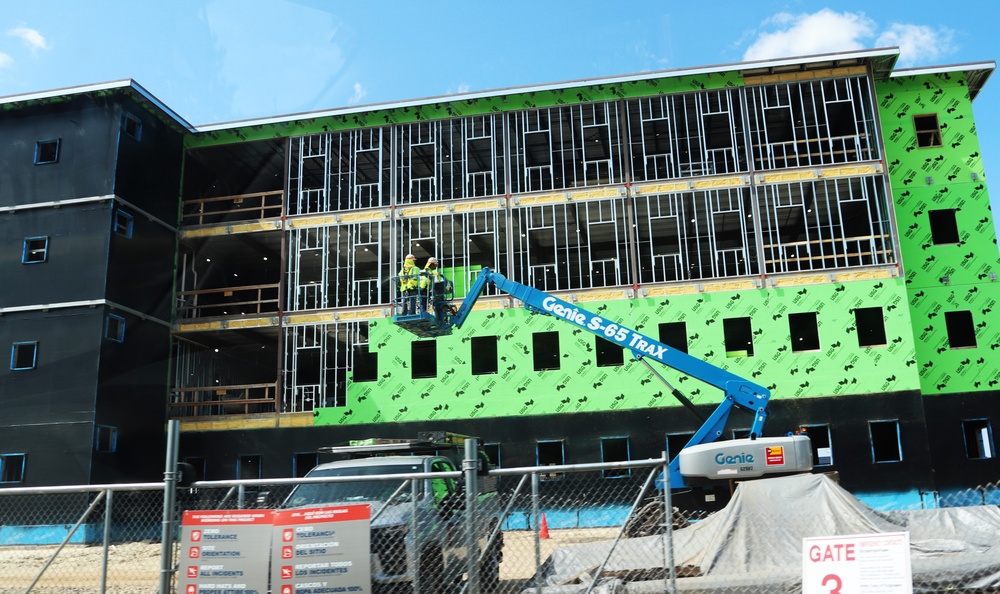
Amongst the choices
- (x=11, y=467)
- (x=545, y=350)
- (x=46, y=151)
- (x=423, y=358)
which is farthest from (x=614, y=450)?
(x=46, y=151)

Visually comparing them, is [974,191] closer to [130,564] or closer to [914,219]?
[914,219]

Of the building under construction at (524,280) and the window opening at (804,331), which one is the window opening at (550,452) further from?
the window opening at (804,331)

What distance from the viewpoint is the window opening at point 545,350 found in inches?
1104

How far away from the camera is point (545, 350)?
92.5 ft

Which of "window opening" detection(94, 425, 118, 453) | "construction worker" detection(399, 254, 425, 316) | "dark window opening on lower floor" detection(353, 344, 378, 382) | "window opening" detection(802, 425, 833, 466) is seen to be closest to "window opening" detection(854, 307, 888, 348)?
"window opening" detection(802, 425, 833, 466)

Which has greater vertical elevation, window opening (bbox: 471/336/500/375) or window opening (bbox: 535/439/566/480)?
window opening (bbox: 471/336/500/375)

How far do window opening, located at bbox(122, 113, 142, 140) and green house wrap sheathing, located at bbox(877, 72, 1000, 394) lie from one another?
1013 inches

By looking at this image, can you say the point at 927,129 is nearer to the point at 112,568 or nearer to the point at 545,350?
the point at 545,350

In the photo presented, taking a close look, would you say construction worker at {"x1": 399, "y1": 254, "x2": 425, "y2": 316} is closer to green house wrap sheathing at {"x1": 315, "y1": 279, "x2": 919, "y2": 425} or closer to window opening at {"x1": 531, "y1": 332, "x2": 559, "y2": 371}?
green house wrap sheathing at {"x1": 315, "y1": 279, "x2": 919, "y2": 425}

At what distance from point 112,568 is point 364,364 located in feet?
42.0

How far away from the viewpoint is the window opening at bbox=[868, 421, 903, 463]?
1008 inches

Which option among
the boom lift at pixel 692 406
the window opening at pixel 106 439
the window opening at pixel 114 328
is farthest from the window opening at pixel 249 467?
the boom lift at pixel 692 406

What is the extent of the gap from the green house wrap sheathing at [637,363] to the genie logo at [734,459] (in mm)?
10601

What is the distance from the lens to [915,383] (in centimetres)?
2570
